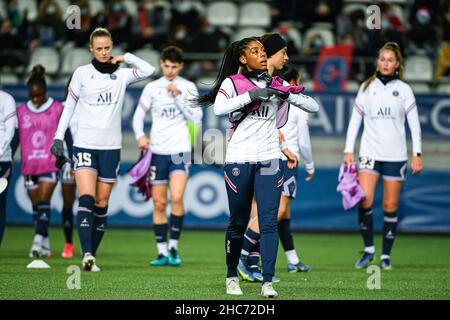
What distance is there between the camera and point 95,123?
1052 cm

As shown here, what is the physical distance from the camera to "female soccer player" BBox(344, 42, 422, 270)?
11289mm

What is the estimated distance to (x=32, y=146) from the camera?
1262 cm

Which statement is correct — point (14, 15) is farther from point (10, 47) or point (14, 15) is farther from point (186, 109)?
point (186, 109)

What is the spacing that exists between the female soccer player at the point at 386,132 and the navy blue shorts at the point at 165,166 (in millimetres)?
2074

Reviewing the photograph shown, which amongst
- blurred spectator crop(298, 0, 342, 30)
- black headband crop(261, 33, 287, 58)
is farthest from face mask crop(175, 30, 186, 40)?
black headband crop(261, 33, 287, 58)

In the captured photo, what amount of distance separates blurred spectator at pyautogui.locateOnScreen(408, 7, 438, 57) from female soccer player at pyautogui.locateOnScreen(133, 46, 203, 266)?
27.8 feet

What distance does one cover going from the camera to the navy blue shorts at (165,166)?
1180cm

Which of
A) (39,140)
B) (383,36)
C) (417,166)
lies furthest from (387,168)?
(383,36)

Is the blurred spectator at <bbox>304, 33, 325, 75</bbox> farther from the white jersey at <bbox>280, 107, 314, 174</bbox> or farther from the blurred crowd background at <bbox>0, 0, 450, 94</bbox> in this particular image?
the white jersey at <bbox>280, 107, 314, 174</bbox>

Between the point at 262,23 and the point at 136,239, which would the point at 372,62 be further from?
the point at 136,239

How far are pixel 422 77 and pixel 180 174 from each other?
870 centimetres

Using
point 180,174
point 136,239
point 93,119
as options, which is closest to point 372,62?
point 136,239

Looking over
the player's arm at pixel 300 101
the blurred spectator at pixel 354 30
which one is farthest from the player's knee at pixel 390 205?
the blurred spectator at pixel 354 30
